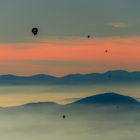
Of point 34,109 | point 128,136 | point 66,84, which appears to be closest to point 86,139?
point 128,136

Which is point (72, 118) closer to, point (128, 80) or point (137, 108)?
point (137, 108)

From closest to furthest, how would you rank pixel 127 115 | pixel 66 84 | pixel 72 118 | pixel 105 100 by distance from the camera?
pixel 66 84 < pixel 105 100 < pixel 127 115 < pixel 72 118

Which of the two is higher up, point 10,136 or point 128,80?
point 128,80

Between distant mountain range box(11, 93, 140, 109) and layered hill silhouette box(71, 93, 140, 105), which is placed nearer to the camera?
layered hill silhouette box(71, 93, 140, 105)

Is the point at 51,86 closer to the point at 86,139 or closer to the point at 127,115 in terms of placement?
the point at 86,139

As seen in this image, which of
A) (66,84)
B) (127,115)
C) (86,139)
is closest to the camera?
(66,84)

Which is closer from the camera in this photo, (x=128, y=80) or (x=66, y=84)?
(x=128, y=80)

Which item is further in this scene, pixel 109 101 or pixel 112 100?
pixel 109 101

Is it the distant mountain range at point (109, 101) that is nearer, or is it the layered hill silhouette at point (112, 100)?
the layered hill silhouette at point (112, 100)

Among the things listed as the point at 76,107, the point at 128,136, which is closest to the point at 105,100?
the point at 76,107
